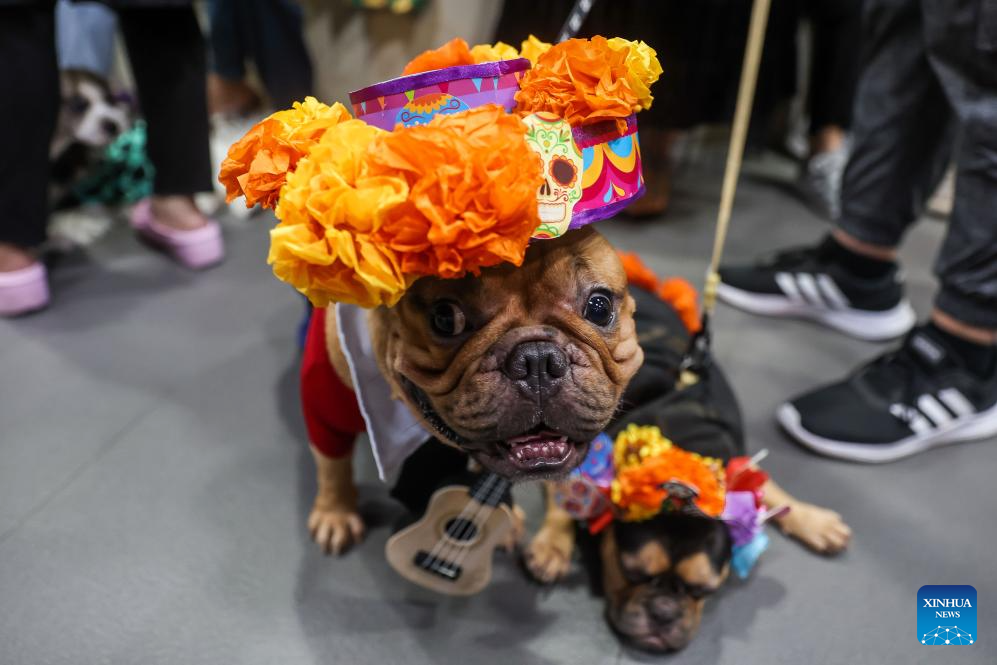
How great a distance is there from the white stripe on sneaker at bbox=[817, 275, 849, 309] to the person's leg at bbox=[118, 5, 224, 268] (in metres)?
1.65

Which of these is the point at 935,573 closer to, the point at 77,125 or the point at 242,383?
the point at 242,383

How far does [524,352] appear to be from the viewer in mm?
752

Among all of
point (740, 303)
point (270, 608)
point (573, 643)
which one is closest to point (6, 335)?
point (270, 608)

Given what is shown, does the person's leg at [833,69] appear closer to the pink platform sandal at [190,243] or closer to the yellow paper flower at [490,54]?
the yellow paper flower at [490,54]

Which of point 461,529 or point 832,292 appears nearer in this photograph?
point 461,529

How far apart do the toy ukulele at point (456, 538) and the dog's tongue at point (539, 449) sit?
188mm


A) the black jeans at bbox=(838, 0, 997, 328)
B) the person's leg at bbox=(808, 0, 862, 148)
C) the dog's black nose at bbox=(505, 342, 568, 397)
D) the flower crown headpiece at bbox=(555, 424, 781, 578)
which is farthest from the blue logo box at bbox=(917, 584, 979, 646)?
the person's leg at bbox=(808, 0, 862, 148)

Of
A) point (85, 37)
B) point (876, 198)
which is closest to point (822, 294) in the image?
point (876, 198)

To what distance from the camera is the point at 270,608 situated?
1.08 metres

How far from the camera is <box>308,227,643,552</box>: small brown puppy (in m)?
0.76

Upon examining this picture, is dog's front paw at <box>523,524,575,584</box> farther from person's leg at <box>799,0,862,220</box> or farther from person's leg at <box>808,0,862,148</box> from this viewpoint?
person's leg at <box>808,0,862,148</box>

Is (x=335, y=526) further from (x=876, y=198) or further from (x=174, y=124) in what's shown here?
(x=876, y=198)

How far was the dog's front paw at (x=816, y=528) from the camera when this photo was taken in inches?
46.8

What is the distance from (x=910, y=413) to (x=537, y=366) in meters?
1.02
